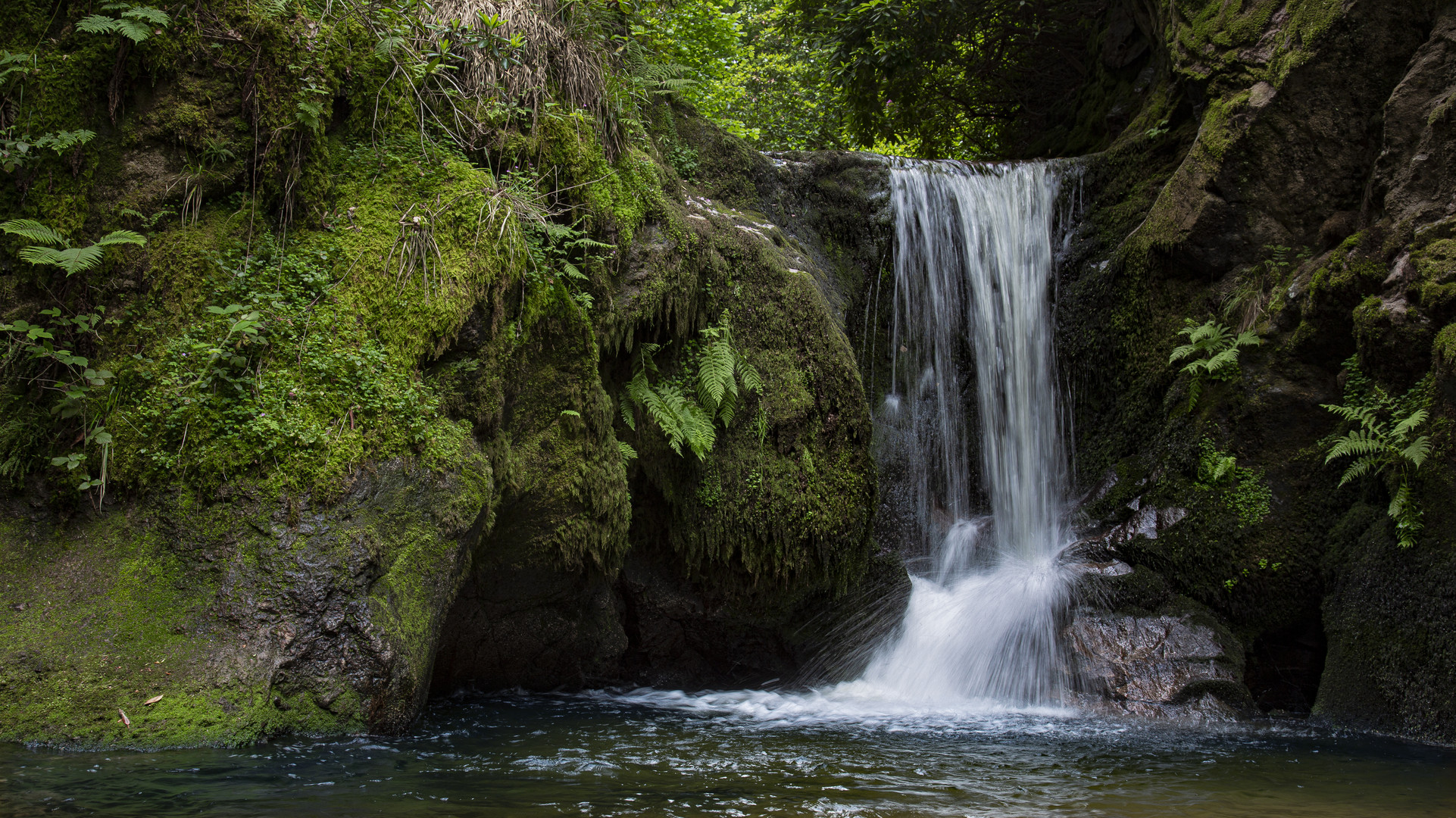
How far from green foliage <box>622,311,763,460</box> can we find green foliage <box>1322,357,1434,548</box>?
4551 millimetres

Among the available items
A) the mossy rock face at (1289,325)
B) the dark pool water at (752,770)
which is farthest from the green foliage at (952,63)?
the dark pool water at (752,770)

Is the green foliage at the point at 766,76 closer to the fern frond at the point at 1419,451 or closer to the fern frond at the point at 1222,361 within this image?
the fern frond at the point at 1222,361

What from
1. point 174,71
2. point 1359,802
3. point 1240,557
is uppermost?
point 174,71

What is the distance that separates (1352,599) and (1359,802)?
3.18 m

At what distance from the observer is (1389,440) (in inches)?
253

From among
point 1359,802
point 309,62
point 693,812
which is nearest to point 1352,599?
point 1359,802

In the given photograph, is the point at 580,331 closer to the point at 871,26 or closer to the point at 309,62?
the point at 309,62

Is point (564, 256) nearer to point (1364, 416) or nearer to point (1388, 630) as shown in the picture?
point (1364, 416)

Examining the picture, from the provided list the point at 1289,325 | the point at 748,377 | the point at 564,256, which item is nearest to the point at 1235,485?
the point at 1289,325

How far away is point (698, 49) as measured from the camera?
13.2m

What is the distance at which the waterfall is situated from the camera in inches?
344

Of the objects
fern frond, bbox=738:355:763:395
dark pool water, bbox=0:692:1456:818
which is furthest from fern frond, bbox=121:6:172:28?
fern frond, bbox=738:355:763:395

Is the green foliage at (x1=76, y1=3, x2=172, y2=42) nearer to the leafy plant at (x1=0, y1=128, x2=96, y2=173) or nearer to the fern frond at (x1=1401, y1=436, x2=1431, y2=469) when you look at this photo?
the leafy plant at (x1=0, y1=128, x2=96, y2=173)

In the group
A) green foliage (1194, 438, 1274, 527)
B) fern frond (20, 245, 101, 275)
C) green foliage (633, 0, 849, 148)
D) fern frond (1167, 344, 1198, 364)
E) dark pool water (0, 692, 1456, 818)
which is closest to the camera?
dark pool water (0, 692, 1456, 818)
